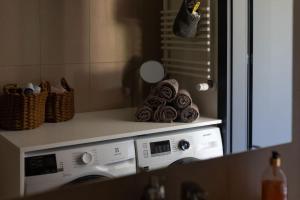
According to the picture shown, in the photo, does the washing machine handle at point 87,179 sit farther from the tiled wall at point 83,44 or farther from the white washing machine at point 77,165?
the tiled wall at point 83,44

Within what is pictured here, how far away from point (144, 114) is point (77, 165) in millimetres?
328

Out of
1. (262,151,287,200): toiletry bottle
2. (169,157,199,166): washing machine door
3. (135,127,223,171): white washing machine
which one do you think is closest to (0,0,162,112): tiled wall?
(135,127,223,171): white washing machine

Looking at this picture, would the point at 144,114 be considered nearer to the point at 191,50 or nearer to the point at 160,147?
the point at 160,147

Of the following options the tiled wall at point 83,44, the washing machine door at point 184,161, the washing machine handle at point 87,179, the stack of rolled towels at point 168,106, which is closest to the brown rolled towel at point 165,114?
the stack of rolled towels at point 168,106

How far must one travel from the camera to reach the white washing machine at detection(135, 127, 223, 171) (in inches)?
57.2

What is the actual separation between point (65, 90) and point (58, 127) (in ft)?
0.65

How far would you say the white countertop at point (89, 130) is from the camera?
142 centimetres

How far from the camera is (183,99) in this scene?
5.78 ft

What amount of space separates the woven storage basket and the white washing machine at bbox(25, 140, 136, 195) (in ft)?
0.64

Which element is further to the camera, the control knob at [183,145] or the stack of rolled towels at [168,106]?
the stack of rolled towels at [168,106]

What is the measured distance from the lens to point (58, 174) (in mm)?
1337

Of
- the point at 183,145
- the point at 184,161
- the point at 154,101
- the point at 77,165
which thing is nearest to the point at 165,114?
the point at 154,101

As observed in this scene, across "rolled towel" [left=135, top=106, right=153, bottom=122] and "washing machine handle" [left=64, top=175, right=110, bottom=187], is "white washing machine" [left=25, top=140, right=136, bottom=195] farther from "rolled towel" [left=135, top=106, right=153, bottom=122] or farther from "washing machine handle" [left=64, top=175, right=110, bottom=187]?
"rolled towel" [left=135, top=106, right=153, bottom=122]

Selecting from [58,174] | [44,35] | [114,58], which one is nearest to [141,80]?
[114,58]
